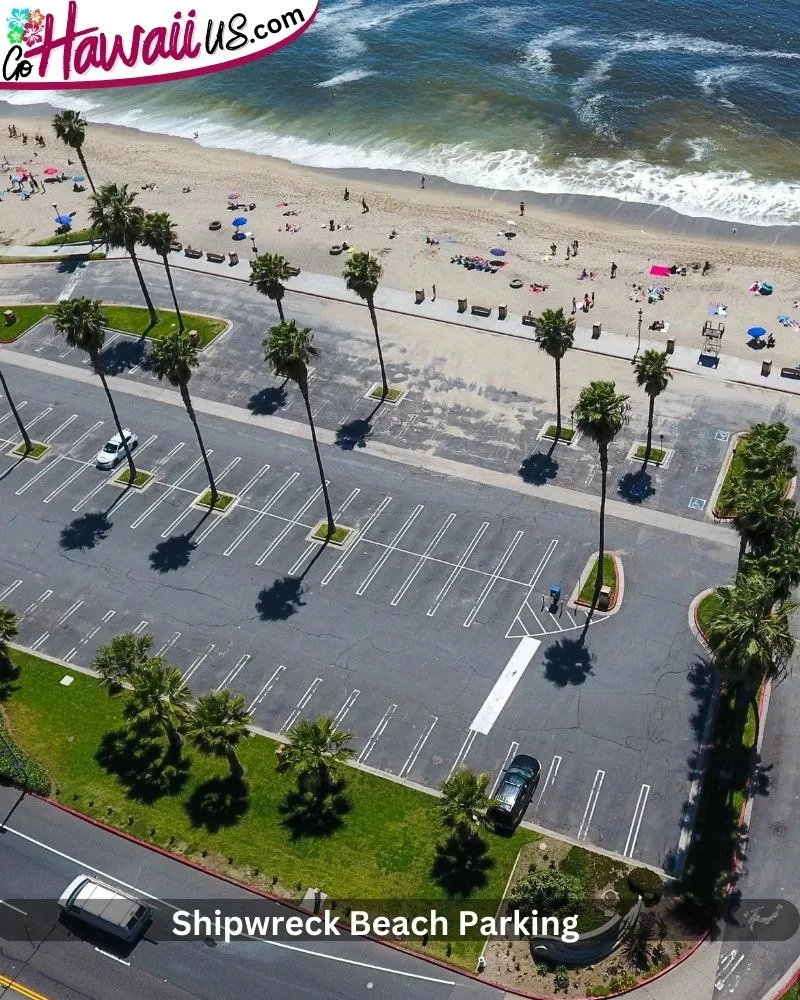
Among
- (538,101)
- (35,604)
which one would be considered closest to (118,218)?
(35,604)

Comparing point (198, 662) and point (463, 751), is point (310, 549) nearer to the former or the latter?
point (198, 662)

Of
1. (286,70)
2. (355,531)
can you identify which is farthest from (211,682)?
(286,70)

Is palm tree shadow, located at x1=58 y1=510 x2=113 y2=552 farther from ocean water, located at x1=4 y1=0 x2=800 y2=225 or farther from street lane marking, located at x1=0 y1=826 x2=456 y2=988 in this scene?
ocean water, located at x1=4 y1=0 x2=800 y2=225

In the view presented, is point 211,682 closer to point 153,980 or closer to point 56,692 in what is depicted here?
point 56,692

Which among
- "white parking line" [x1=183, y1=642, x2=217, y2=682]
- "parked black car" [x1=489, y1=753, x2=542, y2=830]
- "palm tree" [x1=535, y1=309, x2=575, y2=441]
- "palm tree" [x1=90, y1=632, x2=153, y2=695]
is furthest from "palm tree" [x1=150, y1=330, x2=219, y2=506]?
"parked black car" [x1=489, y1=753, x2=542, y2=830]

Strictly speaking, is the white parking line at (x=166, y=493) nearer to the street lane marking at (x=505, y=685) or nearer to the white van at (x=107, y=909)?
the white van at (x=107, y=909)

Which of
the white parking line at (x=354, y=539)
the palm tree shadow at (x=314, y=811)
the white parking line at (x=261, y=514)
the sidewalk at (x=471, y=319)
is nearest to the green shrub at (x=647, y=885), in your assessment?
the palm tree shadow at (x=314, y=811)

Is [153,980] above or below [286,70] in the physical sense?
below
